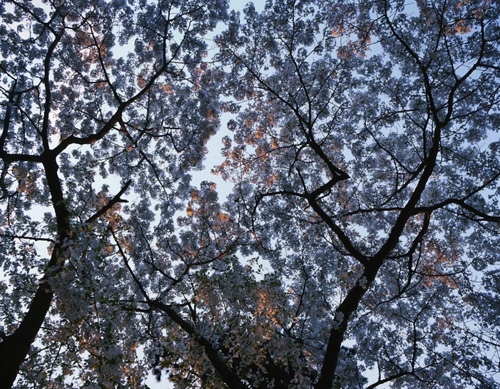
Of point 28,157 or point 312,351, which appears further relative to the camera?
point 312,351

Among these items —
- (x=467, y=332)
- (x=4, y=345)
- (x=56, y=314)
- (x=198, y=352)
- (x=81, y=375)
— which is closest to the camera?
(x=4, y=345)

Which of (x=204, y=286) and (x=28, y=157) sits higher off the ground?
(x=28, y=157)

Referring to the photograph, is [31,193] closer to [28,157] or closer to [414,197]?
[28,157]

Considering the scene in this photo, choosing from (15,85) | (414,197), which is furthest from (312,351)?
(15,85)

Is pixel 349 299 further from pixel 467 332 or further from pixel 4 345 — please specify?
pixel 4 345

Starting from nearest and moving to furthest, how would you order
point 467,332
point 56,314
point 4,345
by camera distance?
1. point 4,345
2. point 56,314
3. point 467,332

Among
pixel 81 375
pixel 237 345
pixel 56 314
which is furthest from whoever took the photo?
pixel 237 345

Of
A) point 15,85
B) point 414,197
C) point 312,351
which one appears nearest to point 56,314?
point 15,85

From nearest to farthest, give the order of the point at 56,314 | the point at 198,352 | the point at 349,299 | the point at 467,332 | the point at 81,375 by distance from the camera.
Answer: the point at 81,375 < the point at 56,314 < the point at 349,299 < the point at 198,352 < the point at 467,332

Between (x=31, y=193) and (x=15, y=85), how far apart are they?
10.9 ft

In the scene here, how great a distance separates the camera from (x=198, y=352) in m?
8.95

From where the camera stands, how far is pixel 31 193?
10.9 meters

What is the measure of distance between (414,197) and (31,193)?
10.9 metres

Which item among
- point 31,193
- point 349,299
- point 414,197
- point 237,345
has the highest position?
point 414,197
